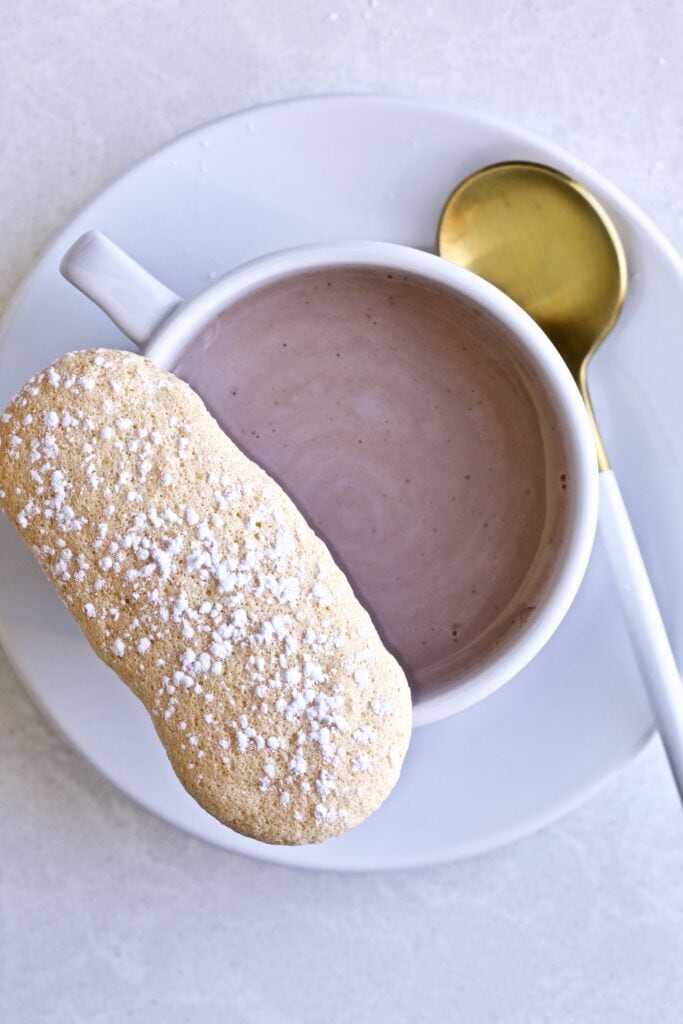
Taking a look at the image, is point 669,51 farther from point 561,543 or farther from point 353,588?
point 353,588

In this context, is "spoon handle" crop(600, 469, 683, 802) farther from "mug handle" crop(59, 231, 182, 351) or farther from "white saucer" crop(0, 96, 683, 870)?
"mug handle" crop(59, 231, 182, 351)

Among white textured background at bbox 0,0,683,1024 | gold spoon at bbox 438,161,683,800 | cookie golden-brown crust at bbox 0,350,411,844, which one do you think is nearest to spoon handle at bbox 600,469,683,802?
gold spoon at bbox 438,161,683,800

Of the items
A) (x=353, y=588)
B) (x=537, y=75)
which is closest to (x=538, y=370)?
(x=353, y=588)

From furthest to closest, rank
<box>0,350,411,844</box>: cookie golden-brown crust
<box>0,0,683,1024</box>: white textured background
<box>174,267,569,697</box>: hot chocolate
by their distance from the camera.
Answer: <box>0,0,683,1024</box>: white textured background < <box>174,267,569,697</box>: hot chocolate < <box>0,350,411,844</box>: cookie golden-brown crust

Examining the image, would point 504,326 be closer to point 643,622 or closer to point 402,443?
point 402,443

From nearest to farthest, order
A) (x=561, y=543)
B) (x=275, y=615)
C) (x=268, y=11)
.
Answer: (x=275, y=615) < (x=561, y=543) < (x=268, y=11)

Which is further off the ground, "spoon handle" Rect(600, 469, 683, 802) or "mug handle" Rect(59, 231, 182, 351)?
"mug handle" Rect(59, 231, 182, 351)

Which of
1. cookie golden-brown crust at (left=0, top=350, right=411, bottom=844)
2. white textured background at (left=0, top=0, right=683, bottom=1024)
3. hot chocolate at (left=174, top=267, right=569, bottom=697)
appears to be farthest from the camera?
white textured background at (left=0, top=0, right=683, bottom=1024)
